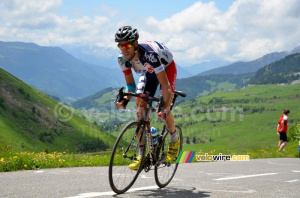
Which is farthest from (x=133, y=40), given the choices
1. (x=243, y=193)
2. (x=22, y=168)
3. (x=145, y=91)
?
(x=22, y=168)

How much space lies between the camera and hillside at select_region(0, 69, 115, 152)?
164 meters

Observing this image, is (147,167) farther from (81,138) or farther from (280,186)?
(81,138)

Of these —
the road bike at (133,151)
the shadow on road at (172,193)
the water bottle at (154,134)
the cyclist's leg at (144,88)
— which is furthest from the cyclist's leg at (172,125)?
the shadow on road at (172,193)

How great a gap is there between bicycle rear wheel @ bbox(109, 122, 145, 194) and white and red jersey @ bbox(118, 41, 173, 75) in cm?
96

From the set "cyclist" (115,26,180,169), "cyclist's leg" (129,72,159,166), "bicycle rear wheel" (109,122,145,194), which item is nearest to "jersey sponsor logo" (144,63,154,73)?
"cyclist" (115,26,180,169)

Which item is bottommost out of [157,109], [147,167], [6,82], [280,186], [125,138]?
[280,186]

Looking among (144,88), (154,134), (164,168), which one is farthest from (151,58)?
(164,168)

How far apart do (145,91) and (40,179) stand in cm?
268

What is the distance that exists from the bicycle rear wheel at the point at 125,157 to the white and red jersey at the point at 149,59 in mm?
964

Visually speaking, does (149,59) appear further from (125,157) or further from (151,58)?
(125,157)

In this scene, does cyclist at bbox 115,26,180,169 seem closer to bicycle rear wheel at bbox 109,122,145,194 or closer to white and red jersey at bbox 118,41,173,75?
white and red jersey at bbox 118,41,173,75

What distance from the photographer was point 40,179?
6.98 metres

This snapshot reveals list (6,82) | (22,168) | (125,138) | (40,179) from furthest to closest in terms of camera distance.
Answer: (6,82), (22,168), (40,179), (125,138)

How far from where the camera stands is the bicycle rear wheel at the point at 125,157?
5.58 meters
